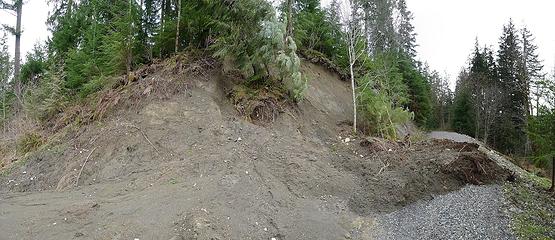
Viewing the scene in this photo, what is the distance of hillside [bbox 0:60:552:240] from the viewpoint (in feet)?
25.5

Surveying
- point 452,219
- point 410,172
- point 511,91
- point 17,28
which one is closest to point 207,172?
point 410,172

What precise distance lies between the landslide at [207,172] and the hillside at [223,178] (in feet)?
0.11

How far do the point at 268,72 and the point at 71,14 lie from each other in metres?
10.8

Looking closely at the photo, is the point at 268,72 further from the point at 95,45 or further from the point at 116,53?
the point at 95,45

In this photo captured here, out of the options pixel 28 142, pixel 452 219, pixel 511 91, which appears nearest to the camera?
pixel 452 219

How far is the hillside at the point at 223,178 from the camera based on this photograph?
777cm

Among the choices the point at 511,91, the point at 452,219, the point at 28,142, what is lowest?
the point at 452,219

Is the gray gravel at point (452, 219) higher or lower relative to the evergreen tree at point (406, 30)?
lower

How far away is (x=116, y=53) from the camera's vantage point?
13.1 metres

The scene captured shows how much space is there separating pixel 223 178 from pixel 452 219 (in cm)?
493

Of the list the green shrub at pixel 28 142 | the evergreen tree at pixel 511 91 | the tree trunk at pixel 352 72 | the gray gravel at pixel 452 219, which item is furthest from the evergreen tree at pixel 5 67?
the evergreen tree at pixel 511 91

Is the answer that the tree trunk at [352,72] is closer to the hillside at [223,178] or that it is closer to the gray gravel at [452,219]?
the hillside at [223,178]

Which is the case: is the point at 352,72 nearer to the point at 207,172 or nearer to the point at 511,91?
the point at 207,172

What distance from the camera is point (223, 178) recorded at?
29.2ft
